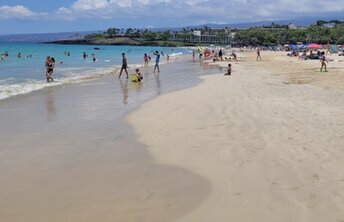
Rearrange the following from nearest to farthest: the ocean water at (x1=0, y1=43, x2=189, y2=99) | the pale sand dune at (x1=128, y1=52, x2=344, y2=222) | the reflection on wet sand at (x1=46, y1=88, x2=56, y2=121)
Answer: the pale sand dune at (x1=128, y1=52, x2=344, y2=222) < the reflection on wet sand at (x1=46, y1=88, x2=56, y2=121) < the ocean water at (x1=0, y1=43, x2=189, y2=99)

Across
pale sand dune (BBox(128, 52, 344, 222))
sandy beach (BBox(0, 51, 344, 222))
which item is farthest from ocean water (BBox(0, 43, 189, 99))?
pale sand dune (BBox(128, 52, 344, 222))

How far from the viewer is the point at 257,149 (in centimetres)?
806

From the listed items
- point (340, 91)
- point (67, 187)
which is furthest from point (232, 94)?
point (67, 187)

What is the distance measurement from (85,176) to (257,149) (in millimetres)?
3232

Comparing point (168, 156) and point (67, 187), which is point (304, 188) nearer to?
point (168, 156)

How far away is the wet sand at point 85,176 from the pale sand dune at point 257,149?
374 millimetres

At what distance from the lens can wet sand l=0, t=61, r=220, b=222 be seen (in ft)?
17.8

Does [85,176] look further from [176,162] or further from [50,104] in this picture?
[50,104]

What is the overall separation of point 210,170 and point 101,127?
4283 millimetres

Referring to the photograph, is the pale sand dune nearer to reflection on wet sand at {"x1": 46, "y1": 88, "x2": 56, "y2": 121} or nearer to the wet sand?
the wet sand

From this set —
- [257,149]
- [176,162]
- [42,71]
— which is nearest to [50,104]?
[176,162]

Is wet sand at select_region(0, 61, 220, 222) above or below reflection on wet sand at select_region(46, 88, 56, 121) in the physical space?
above

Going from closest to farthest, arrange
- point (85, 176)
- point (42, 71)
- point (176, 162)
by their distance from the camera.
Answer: point (85, 176) → point (176, 162) → point (42, 71)

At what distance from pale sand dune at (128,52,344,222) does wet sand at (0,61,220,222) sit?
1.23ft
